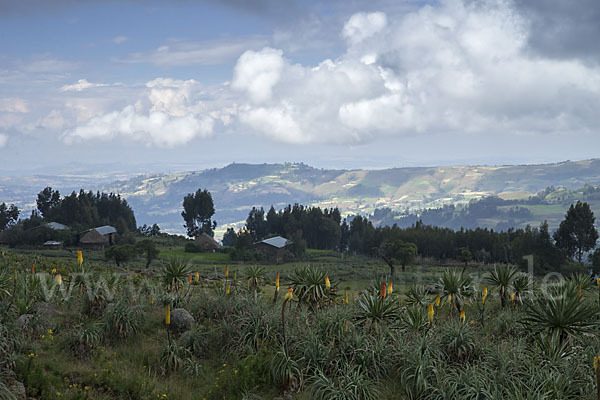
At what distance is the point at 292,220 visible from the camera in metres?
92.2

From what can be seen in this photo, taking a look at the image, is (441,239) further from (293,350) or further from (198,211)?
(293,350)

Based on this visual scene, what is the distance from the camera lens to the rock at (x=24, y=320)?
1285 cm

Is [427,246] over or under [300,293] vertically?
under

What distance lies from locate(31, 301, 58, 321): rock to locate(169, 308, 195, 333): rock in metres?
3.54

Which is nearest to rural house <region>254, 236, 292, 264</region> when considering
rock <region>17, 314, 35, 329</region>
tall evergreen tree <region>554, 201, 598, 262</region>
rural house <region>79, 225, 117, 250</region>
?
rural house <region>79, 225, 117, 250</region>

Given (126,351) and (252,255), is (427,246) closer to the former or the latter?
(252,255)

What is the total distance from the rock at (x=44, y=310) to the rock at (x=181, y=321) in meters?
3.54

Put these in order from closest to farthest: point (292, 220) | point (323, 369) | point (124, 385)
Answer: point (124, 385) < point (323, 369) < point (292, 220)

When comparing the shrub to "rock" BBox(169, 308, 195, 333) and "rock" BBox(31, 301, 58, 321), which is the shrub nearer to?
"rock" BBox(169, 308, 195, 333)

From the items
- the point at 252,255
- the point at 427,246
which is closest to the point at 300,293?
the point at 252,255

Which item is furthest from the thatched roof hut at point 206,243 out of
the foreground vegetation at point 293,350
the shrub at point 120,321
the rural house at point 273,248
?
the shrub at point 120,321

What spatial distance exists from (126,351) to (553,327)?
10.9 m

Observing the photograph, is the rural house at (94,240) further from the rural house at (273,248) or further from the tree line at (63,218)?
the rural house at (273,248)

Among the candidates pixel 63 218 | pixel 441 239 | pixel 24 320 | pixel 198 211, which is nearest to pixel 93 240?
pixel 63 218
